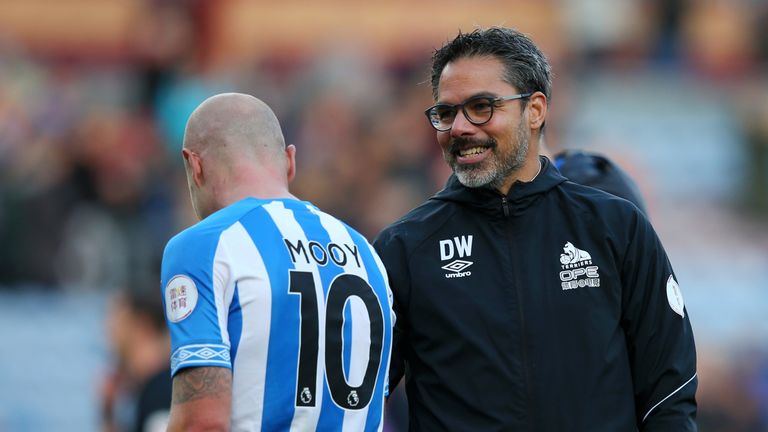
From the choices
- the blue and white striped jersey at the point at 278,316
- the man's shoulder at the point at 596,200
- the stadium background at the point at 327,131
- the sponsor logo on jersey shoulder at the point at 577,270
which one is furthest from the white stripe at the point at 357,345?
the stadium background at the point at 327,131

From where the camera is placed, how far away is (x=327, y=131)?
36.3ft

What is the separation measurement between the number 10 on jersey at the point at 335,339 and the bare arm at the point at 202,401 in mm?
249

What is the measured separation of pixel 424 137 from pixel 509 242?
6.83 meters

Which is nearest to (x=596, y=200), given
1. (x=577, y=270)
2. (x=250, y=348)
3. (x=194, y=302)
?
(x=577, y=270)

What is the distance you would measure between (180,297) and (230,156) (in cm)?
53

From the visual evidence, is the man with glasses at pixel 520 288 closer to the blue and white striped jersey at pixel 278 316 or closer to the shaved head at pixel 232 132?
the blue and white striped jersey at pixel 278 316

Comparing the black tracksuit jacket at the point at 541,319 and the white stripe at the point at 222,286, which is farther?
the black tracksuit jacket at the point at 541,319

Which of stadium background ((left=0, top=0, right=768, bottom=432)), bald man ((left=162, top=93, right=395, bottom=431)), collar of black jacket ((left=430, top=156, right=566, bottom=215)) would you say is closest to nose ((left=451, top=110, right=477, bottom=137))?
collar of black jacket ((left=430, top=156, right=566, bottom=215))

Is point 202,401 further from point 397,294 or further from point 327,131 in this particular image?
point 327,131

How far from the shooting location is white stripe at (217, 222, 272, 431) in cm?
345

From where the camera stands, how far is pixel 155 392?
6016 mm

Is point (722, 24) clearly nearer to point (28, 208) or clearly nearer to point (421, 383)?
point (28, 208)

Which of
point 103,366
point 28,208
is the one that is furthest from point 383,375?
point 28,208

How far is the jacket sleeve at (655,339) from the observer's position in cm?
378
